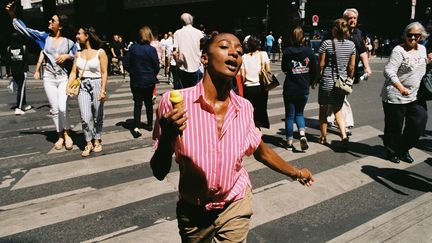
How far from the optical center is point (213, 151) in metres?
2.17

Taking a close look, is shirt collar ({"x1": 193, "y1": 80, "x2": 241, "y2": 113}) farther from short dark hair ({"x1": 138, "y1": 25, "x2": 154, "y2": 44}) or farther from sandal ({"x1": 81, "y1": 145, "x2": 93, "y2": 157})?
short dark hair ({"x1": 138, "y1": 25, "x2": 154, "y2": 44})

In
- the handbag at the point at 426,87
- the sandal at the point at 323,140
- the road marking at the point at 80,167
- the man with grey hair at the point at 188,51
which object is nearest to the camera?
the road marking at the point at 80,167

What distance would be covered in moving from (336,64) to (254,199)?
9.29ft

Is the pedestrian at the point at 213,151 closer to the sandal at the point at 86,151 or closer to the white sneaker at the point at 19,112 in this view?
the sandal at the point at 86,151

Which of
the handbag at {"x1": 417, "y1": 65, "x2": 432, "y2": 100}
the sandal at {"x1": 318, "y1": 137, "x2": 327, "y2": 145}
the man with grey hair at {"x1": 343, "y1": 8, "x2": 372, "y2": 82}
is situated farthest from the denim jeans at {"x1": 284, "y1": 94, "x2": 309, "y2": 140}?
the handbag at {"x1": 417, "y1": 65, "x2": 432, "y2": 100}

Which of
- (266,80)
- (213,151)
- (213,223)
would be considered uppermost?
(213,151)

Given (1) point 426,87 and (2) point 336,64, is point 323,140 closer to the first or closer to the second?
(2) point 336,64

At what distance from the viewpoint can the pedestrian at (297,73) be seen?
20.3ft

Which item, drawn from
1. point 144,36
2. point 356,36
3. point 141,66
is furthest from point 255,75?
point 144,36

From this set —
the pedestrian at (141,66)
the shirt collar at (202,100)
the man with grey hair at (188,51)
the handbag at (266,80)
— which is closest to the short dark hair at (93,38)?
the pedestrian at (141,66)

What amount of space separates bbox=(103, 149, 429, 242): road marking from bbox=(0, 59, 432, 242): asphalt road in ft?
0.04

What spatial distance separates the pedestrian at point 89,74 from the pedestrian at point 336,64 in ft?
11.2

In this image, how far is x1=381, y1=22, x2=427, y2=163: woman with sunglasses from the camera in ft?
17.7

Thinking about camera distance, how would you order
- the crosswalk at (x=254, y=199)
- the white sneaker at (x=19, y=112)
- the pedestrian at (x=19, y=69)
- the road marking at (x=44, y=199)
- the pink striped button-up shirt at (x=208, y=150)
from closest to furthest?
the pink striped button-up shirt at (x=208, y=150) → the crosswalk at (x=254, y=199) → the road marking at (x=44, y=199) → the white sneaker at (x=19, y=112) → the pedestrian at (x=19, y=69)
